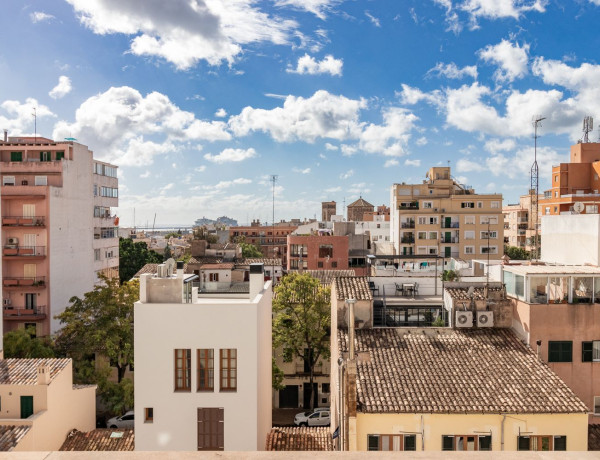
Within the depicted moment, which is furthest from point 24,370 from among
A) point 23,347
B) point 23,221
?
point 23,221

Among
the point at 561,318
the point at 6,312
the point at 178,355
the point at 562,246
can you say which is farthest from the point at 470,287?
the point at 6,312

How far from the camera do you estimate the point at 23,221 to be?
37.8 m

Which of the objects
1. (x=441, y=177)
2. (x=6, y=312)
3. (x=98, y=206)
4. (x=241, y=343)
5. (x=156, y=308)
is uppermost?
(x=441, y=177)

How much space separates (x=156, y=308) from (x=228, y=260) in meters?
42.8

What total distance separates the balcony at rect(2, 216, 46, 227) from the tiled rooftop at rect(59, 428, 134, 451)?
1916 centimetres

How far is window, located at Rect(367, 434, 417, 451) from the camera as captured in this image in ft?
54.0

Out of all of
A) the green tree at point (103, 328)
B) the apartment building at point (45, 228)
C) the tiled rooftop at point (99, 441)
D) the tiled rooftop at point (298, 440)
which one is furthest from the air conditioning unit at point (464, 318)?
the apartment building at point (45, 228)

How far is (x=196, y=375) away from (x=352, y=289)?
8.38m

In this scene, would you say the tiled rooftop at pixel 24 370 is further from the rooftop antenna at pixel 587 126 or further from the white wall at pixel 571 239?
the rooftop antenna at pixel 587 126

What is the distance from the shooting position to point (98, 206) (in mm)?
47719

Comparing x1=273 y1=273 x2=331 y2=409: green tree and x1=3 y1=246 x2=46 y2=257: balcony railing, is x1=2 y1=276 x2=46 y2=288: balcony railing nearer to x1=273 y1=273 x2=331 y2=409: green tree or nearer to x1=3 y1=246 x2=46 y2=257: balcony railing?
x1=3 y1=246 x2=46 y2=257: balcony railing

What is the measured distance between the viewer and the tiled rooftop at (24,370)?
74.0ft

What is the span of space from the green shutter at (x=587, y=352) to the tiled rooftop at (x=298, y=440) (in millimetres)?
11393

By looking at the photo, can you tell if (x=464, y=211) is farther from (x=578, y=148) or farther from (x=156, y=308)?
(x=156, y=308)
